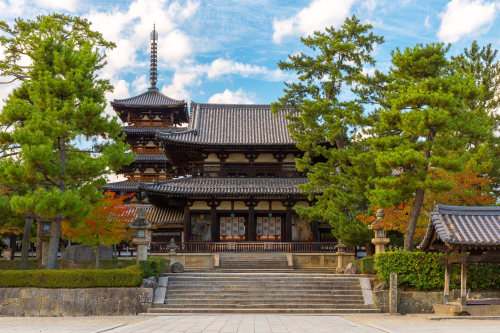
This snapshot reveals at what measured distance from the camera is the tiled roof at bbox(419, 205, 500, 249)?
16.2 meters

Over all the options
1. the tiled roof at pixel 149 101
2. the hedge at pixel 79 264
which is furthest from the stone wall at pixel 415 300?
the tiled roof at pixel 149 101

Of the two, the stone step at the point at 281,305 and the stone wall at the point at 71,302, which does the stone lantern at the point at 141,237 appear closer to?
the stone wall at the point at 71,302

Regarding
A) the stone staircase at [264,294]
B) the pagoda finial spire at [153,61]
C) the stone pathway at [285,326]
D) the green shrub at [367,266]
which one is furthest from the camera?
the pagoda finial spire at [153,61]

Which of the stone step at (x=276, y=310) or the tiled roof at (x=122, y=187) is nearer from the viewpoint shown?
the stone step at (x=276, y=310)

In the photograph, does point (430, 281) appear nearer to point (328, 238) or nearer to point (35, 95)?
point (328, 238)

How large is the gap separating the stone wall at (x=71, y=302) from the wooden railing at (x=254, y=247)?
39.3 ft

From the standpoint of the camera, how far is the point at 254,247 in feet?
98.0

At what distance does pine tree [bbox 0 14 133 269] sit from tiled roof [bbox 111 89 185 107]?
2156 cm

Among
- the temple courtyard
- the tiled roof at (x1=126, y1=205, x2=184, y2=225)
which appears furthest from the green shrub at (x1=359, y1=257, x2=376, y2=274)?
the tiled roof at (x1=126, y1=205, x2=184, y2=225)

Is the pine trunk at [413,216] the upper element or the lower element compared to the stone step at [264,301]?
upper

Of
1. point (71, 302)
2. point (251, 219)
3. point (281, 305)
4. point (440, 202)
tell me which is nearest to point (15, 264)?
point (71, 302)

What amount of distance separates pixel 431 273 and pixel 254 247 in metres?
13.5

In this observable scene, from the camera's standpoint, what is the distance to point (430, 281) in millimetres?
18578

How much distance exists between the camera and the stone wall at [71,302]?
57.9 ft
